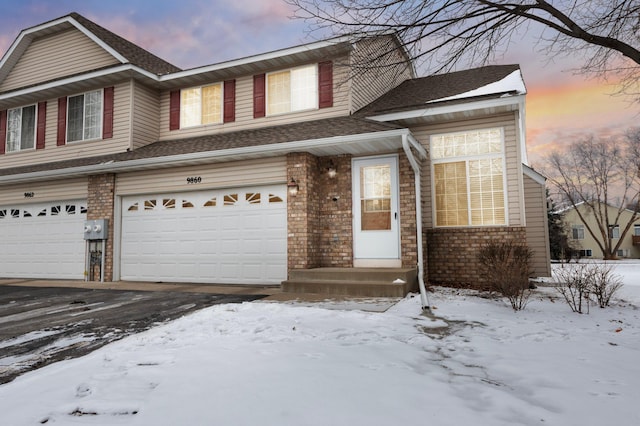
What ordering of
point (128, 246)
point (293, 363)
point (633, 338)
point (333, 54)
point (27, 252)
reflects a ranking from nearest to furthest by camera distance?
1. point (293, 363)
2. point (633, 338)
3. point (333, 54)
4. point (128, 246)
5. point (27, 252)

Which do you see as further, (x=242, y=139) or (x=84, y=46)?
(x=84, y=46)

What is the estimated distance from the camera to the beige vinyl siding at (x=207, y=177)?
28.8 feet

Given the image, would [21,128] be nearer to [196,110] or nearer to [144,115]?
[144,115]

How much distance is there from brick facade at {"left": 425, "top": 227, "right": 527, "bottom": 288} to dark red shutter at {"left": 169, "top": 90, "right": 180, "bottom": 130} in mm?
7727

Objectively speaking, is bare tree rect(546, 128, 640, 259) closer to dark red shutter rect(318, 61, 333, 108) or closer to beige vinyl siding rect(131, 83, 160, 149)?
dark red shutter rect(318, 61, 333, 108)

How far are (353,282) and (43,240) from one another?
31.6 ft

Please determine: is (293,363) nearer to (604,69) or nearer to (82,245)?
(604,69)

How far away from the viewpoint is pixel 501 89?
27.3 feet

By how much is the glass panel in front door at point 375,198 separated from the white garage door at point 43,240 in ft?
25.6

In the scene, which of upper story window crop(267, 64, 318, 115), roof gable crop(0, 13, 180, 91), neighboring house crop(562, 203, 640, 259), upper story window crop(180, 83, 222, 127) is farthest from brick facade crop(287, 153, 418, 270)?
neighboring house crop(562, 203, 640, 259)

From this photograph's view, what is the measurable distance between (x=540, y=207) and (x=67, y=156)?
537 inches

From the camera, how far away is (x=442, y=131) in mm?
8859

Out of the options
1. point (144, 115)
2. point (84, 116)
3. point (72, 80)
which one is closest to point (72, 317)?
point (144, 115)

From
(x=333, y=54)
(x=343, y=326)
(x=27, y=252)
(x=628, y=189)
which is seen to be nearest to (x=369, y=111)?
(x=333, y=54)
